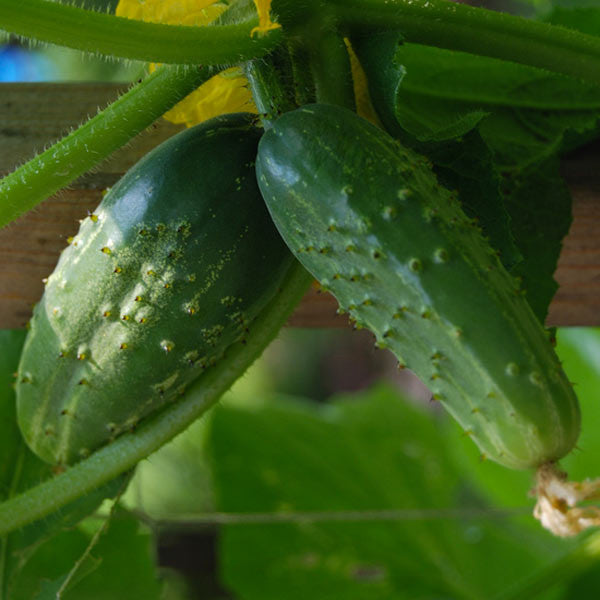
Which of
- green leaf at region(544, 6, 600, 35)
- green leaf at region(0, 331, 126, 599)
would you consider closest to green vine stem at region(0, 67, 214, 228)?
green leaf at region(0, 331, 126, 599)

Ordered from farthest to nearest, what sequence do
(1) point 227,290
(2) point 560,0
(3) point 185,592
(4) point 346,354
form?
(4) point 346,354 < (3) point 185,592 < (2) point 560,0 < (1) point 227,290

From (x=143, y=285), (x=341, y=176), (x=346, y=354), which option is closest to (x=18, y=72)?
(x=143, y=285)

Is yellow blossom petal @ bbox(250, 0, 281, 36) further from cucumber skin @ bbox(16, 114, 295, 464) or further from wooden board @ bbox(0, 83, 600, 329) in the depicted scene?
wooden board @ bbox(0, 83, 600, 329)

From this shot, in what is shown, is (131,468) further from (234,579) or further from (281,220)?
(234,579)

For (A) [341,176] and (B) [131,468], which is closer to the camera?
(A) [341,176]

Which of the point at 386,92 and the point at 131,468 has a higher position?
the point at 386,92

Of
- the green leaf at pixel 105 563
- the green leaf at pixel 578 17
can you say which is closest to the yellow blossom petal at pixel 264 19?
the green leaf at pixel 578 17
